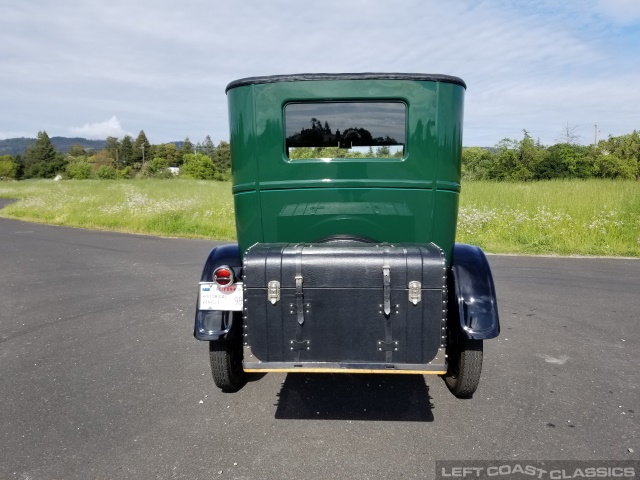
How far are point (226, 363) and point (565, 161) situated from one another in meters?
39.9

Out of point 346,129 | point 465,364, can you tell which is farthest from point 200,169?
point 465,364

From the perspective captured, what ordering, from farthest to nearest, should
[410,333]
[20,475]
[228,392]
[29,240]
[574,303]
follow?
[29,240]
[574,303]
[228,392]
[410,333]
[20,475]

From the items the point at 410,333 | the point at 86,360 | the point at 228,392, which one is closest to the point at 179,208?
the point at 86,360

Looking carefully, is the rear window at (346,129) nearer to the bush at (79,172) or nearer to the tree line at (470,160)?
the tree line at (470,160)

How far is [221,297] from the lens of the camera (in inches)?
124

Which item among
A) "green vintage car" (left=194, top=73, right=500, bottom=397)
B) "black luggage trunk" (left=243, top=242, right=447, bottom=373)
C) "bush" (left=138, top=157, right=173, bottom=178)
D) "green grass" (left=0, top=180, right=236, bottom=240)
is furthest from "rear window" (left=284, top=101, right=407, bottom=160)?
"bush" (left=138, top=157, right=173, bottom=178)

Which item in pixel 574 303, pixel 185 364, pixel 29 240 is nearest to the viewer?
pixel 185 364

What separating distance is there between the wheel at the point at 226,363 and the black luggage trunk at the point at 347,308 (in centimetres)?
55

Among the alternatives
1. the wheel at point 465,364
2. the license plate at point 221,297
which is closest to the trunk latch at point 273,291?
the license plate at point 221,297

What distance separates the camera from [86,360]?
14.4ft

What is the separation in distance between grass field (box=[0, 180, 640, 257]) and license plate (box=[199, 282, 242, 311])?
8301 mm

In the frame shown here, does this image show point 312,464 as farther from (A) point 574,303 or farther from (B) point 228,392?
(A) point 574,303

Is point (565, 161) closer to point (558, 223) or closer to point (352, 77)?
point (558, 223)

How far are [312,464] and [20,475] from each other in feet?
5.17
